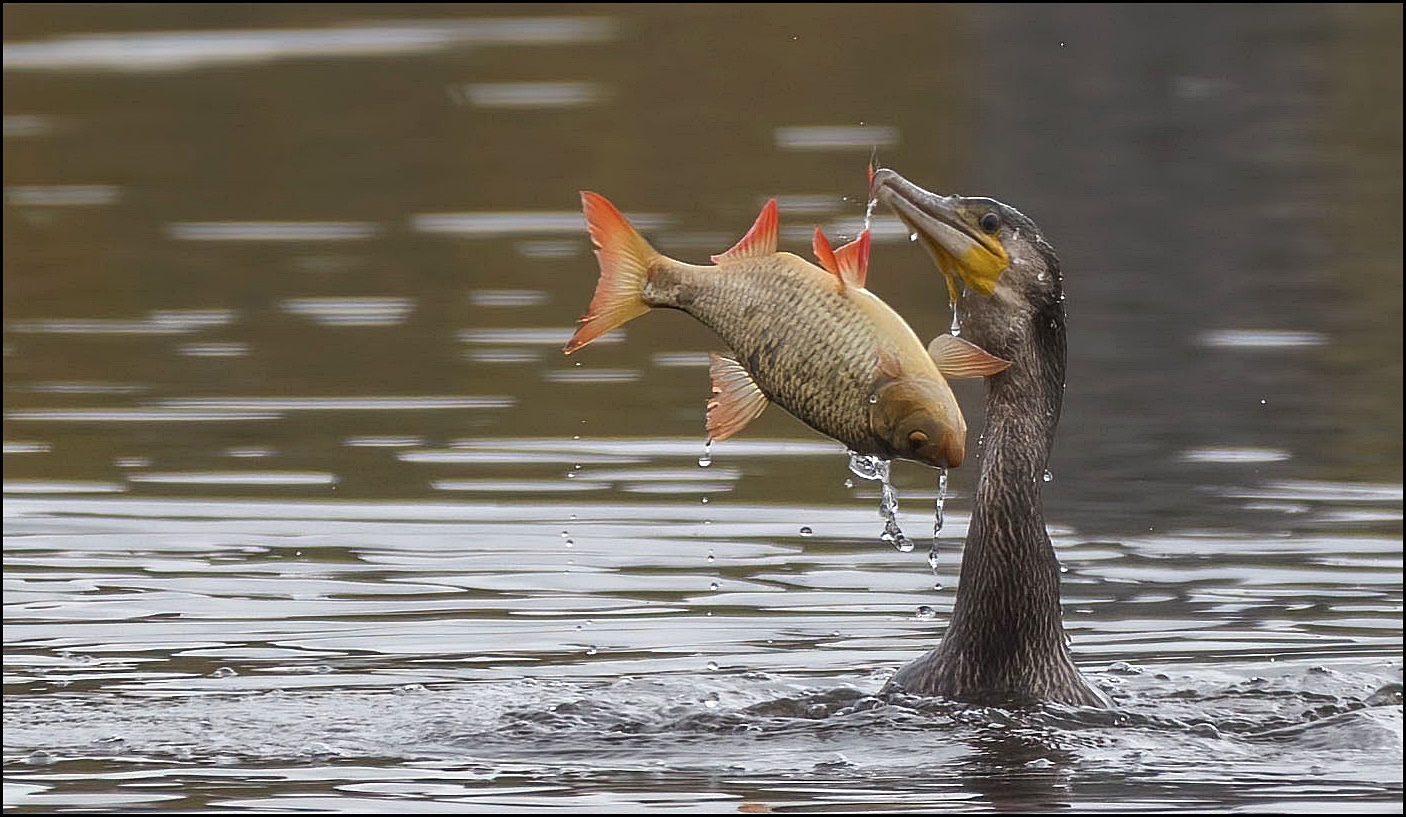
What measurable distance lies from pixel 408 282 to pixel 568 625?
8.37 metres

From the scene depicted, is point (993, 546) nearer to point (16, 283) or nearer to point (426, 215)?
point (16, 283)

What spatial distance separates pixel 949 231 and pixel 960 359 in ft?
2.14

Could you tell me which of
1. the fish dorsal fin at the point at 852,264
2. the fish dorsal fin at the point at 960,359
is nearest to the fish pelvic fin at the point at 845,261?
the fish dorsal fin at the point at 852,264

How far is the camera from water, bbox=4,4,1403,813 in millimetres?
8477

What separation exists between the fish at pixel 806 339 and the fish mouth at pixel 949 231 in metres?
0.46

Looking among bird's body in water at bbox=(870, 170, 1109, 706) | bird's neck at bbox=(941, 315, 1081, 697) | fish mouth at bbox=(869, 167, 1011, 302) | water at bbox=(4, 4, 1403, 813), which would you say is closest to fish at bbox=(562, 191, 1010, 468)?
fish mouth at bbox=(869, 167, 1011, 302)

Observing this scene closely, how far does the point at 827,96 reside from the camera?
31.2 meters

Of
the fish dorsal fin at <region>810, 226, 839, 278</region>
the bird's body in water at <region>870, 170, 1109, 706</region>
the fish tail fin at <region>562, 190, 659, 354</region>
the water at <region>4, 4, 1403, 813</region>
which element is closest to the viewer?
the fish dorsal fin at <region>810, 226, 839, 278</region>

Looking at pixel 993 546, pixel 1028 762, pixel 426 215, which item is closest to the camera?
pixel 1028 762

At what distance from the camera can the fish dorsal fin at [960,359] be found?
7719 mm

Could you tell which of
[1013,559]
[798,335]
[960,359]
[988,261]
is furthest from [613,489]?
[798,335]

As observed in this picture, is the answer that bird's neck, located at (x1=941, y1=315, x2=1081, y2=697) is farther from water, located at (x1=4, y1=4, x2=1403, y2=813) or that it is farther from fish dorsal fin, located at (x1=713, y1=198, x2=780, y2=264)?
fish dorsal fin, located at (x1=713, y1=198, x2=780, y2=264)

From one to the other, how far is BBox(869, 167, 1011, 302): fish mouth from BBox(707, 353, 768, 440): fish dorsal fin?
2.19 ft

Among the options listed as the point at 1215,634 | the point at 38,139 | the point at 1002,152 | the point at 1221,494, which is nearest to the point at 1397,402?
the point at 1221,494
